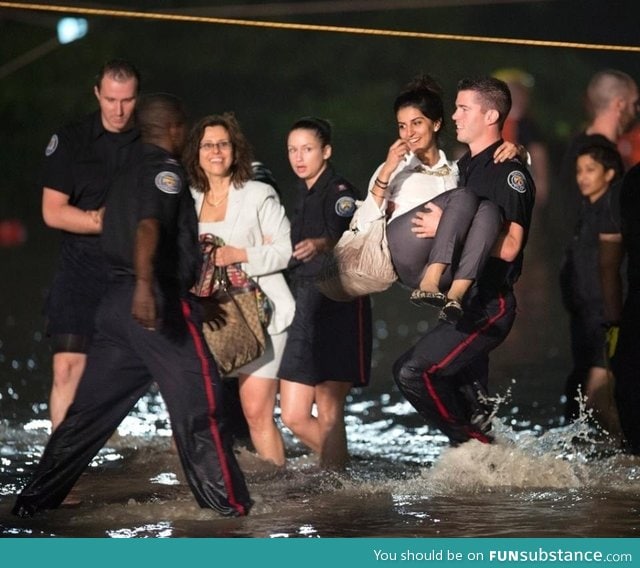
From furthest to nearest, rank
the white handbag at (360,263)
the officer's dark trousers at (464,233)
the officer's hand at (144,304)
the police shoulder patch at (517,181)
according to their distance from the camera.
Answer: the white handbag at (360,263), the police shoulder patch at (517,181), the officer's dark trousers at (464,233), the officer's hand at (144,304)

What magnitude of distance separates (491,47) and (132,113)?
2254 centimetres

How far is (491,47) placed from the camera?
2945 cm

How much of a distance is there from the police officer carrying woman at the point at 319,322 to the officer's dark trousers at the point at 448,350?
1.62ft

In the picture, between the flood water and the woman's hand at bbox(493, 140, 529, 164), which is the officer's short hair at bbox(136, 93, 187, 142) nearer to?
the woman's hand at bbox(493, 140, 529, 164)

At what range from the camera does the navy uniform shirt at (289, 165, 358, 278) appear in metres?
7.34

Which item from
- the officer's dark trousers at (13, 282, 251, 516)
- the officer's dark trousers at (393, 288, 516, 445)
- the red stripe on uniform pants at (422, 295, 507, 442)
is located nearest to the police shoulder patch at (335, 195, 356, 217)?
the officer's dark trousers at (393, 288, 516, 445)

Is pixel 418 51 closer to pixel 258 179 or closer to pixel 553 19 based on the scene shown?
pixel 553 19

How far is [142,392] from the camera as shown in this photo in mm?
6340

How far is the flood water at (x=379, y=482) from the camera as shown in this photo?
625cm

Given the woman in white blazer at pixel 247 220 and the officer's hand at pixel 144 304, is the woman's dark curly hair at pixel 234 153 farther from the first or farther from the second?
the officer's hand at pixel 144 304

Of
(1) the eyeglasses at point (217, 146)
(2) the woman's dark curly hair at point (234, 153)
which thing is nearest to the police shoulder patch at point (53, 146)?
(2) the woman's dark curly hair at point (234, 153)

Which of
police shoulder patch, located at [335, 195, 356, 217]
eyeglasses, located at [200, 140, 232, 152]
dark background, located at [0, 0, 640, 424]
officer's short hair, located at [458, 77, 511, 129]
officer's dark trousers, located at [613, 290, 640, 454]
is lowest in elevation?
officer's dark trousers, located at [613, 290, 640, 454]

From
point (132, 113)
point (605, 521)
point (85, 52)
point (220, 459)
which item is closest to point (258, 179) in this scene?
point (132, 113)

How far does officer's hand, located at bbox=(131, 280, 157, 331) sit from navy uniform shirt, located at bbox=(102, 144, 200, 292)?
11 centimetres
